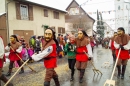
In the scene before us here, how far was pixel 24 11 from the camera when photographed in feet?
51.7

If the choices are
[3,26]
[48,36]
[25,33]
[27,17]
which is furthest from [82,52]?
[27,17]

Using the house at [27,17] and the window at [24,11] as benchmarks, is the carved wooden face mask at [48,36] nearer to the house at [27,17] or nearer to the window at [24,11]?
the house at [27,17]

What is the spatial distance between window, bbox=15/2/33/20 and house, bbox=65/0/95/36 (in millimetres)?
18938

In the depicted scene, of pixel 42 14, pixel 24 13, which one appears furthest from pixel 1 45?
pixel 42 14

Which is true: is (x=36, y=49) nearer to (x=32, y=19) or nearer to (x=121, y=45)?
(x=32, y=19)

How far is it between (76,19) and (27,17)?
21178 millimetres

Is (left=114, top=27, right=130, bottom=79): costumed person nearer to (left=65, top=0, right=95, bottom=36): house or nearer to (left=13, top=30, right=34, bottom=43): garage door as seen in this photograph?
(left=13, top=30, right=34, bottom=43): garage door

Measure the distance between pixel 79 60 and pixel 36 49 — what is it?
611 centimetres

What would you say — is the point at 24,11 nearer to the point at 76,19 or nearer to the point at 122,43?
the point at 122,43

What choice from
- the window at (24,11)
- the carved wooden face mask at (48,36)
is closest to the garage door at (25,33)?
the window at (24,11)

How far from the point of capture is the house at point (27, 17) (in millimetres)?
14055

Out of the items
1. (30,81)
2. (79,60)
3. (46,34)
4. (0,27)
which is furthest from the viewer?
(0,27)

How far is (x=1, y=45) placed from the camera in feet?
16.0

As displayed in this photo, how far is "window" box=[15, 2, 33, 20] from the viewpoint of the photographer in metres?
14.9
